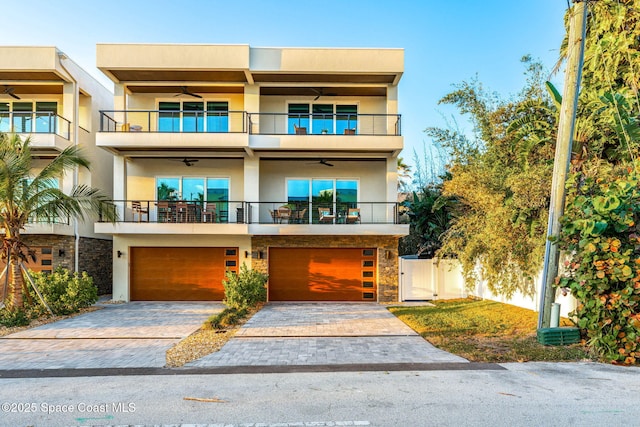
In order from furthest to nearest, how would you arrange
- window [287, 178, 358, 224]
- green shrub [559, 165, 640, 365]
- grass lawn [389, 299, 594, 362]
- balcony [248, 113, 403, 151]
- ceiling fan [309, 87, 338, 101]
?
window [287, 178, 358, 224] → ceiling fan [309, 87, 338, 101] → balcony [248, 113, 403, 151] → grass lawn [389, 299, 594, 362] → green shrub [559, 165, 640, 365]

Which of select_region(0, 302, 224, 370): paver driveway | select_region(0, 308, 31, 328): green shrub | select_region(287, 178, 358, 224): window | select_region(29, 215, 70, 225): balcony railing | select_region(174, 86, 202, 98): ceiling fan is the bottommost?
select_region(0, 302, 224, 370): paver driveway

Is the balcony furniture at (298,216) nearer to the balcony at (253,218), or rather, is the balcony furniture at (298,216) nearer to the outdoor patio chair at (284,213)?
the balcony at (253,218)

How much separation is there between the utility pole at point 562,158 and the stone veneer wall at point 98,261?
49.7 ft

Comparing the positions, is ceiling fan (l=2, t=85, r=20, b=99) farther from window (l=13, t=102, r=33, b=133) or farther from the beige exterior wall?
the beige exterior wall

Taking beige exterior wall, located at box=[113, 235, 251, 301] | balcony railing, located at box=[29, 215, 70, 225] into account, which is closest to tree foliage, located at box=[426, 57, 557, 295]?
beige exterior wall, located at box=[113, 235, 251, 301]

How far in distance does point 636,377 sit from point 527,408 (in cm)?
265

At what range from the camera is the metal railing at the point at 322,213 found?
13.9 meters

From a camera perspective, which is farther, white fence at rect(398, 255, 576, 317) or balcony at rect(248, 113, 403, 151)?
white fence at rect(398, 255, 576, 317)

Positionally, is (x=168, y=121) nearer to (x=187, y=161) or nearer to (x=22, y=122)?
(x=187, y=161)

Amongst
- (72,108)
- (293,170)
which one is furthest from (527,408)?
(72,108)

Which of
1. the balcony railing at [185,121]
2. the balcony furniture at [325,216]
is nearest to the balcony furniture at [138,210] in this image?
the balcony railing at [185,121]

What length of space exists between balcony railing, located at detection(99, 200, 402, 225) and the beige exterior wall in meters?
0.73

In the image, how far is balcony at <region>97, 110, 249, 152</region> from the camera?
531 inches

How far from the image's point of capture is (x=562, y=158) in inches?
317
